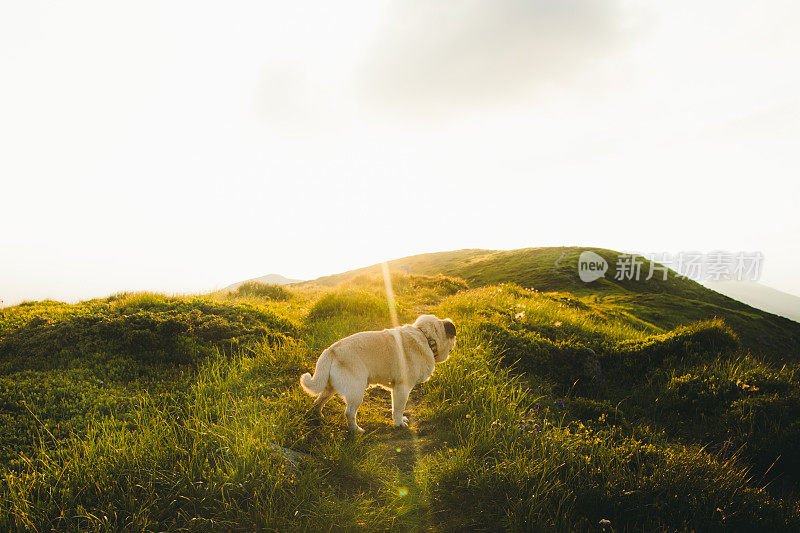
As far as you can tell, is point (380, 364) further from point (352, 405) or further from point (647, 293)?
point (647, 293)

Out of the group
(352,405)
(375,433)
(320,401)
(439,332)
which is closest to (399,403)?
(375,433)

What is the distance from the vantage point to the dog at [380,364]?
4801 millimetres

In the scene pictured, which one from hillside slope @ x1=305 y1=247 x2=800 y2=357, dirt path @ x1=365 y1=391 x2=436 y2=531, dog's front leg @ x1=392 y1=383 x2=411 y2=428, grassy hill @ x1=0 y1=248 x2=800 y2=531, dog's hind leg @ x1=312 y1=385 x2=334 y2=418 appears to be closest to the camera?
grassy hill @ x1=0 y1=248 x2=800 y2=531

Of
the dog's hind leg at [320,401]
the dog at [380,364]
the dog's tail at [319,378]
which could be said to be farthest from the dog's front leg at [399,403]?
the dog's tail at [319,378]

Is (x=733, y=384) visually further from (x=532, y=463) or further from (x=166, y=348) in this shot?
(x=166, y=348)

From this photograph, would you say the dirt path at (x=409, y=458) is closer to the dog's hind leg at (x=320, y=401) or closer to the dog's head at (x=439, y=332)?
the dog's hind leg at (x=320, y=401)

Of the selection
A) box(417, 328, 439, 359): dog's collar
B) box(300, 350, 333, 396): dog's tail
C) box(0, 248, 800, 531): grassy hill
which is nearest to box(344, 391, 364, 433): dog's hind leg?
box(0, 248, 800, 531): grassy hill

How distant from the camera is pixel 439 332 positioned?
19.6 ft

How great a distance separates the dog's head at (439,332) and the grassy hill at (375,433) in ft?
2.55

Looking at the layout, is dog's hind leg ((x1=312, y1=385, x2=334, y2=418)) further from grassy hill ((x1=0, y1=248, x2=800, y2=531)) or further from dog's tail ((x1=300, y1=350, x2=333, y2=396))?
dog's tail ((x1=300, y1=350, x2=333, y2=396))

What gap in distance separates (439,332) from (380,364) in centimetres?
137

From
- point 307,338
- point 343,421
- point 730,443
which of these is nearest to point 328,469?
point 343,421

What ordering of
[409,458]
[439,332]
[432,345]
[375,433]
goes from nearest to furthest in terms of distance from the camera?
1. [409,458]
2. [375,433]
3. [432,345]
4. [439,332]

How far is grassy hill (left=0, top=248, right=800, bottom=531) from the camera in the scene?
344cm
